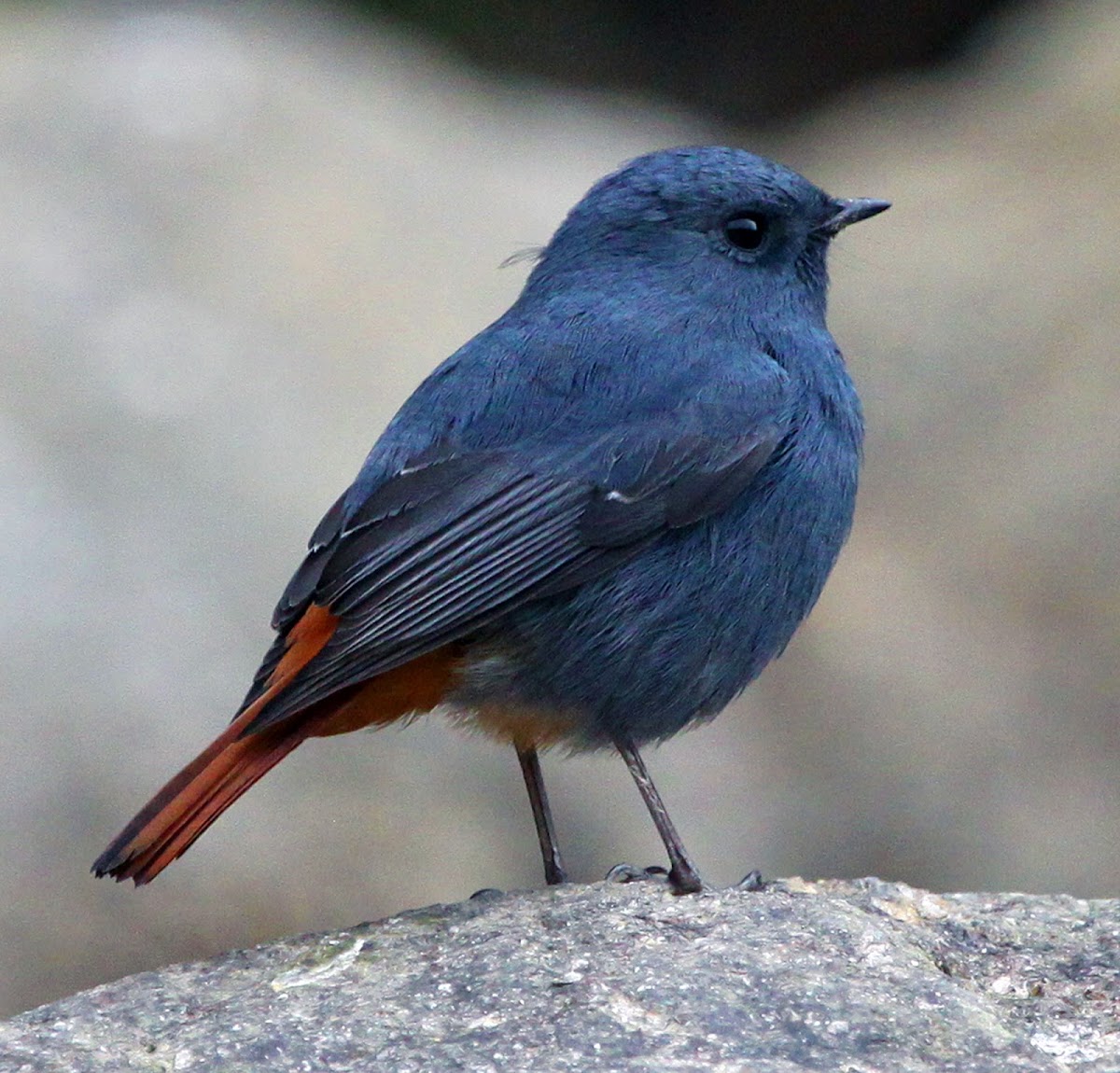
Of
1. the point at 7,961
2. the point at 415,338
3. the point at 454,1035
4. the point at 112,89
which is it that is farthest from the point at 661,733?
the point at 112,89

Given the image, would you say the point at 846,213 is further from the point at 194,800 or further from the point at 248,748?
the point at 194,800

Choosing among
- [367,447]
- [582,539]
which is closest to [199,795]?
[582,539]

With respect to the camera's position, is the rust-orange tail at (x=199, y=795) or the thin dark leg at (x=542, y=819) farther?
the thin dark leg at (x=542, y=819)

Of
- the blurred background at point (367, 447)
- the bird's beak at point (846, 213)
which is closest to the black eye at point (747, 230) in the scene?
the bird's beak at point (846, 213)

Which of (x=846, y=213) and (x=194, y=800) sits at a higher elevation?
(x=846, y=213)

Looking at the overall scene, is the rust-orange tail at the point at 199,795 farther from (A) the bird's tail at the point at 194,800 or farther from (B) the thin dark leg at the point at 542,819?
(B) the thin dark leg at the point at 542,819

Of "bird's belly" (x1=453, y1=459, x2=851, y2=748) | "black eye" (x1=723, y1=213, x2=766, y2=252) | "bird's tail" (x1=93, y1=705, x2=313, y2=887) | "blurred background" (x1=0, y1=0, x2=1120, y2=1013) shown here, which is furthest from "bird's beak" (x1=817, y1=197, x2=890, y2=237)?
"blurred background" (x1=0, y1=0, x2=1120, y2=1013)
